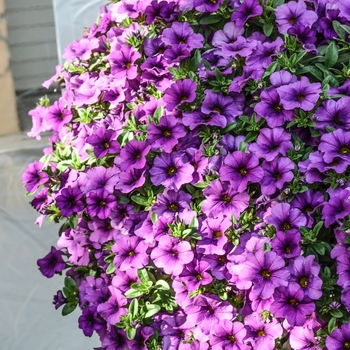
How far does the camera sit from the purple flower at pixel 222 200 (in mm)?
1000

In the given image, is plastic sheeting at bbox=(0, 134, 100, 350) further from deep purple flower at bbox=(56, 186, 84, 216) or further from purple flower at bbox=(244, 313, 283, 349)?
purple flower at bbox=(244, 313, 283, 349)

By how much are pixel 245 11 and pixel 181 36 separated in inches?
5.5

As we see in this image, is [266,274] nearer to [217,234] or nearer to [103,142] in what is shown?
[217,234]

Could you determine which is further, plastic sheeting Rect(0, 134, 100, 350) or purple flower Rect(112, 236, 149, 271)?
plastic sheeting Rect(0, 134, 100, 350)

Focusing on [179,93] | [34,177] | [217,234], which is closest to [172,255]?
[217,234]

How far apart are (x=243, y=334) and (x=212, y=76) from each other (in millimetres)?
506

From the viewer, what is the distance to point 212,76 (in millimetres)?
1104

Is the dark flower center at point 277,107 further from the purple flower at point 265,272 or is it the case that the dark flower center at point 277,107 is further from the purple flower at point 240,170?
the purple flower at point 265,272

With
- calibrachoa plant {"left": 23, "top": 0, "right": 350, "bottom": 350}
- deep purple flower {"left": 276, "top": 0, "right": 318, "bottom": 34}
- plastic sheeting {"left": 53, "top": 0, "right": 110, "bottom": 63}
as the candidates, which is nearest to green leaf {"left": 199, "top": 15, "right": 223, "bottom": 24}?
calibrachoa plant {"left": 23, "top": 0, "right": 350, "bottom": 350}

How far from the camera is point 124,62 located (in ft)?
3.80

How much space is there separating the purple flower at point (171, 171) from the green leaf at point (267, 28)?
305 millimetres

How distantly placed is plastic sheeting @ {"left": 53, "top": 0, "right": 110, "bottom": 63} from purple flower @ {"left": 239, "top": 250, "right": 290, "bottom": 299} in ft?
3.82

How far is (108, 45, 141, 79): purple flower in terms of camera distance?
44.9 inches

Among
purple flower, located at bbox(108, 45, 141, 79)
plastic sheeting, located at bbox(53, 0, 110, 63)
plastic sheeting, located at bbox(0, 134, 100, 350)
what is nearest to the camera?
purple flower, located at bbox(108, 45, 141, 79)
